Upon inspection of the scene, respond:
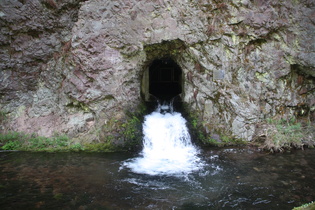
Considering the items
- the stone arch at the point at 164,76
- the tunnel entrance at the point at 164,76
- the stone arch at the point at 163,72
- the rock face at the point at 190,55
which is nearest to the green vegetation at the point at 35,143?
the rock face at the point at 190,55

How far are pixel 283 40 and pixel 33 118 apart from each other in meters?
10.1

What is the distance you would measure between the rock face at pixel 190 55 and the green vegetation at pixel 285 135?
42cm

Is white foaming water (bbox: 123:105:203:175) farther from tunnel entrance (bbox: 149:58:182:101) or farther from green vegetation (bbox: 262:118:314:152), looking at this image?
tunnel entrance (bbox: 149:58:182:101)

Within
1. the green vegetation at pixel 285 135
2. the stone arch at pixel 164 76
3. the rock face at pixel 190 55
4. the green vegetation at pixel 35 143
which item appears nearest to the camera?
the green vegetation at pixel 285 135

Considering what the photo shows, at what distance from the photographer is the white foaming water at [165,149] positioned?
6.79 metres

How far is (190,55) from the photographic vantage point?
926cm

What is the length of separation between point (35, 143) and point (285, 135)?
9071mm

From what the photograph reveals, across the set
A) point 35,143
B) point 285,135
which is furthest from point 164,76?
point 35,143

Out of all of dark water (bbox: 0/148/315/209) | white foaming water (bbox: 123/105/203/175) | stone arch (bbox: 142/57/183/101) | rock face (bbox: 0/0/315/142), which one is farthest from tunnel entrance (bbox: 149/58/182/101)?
dark water (bbox: 0/148/315/209)

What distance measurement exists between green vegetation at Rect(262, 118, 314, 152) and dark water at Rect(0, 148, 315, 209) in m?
0.51

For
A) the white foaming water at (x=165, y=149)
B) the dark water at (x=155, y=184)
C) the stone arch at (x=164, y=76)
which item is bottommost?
the dark water at (x=155, y=184)

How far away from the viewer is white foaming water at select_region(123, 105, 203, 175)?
679cm

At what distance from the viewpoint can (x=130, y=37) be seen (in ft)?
29.4

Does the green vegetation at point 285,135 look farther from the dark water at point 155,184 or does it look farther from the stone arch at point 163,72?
the stone arch at point 163,72
